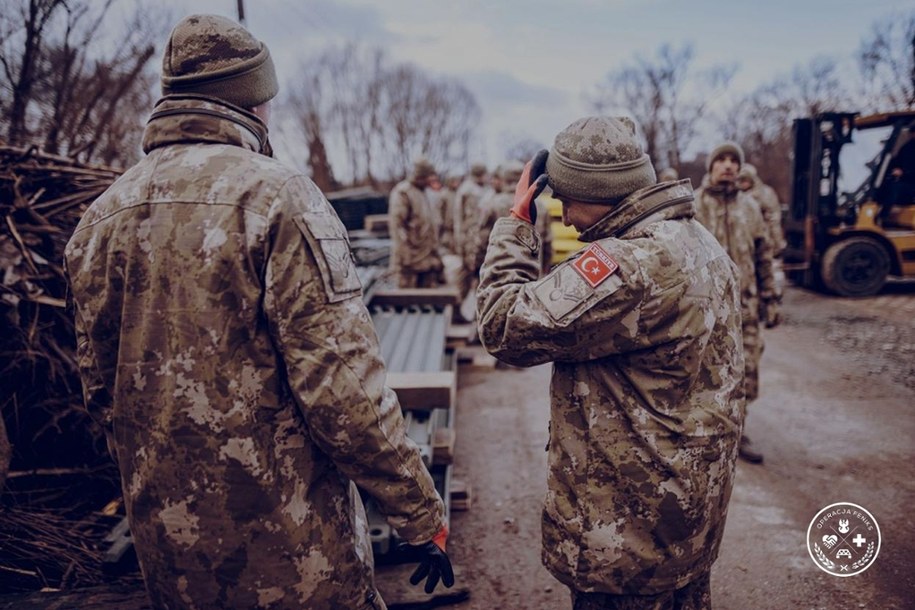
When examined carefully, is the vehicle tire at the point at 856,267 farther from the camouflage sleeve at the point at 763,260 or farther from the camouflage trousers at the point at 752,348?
the camouflage trousers at the point at 752,348

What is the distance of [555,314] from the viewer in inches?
71.8

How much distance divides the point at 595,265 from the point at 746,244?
10.9 ft

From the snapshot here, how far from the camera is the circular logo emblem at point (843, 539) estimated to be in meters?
3.38

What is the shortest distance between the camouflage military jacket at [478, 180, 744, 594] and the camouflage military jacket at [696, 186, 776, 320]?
2.80m

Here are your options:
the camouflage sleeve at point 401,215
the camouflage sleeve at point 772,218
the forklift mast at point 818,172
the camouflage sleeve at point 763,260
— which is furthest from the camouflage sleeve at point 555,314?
the forklift mast at point 818,172

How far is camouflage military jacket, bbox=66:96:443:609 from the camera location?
157cm

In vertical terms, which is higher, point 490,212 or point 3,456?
point 490,212

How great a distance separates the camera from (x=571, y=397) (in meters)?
2.03

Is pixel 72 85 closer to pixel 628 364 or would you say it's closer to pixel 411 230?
pixel 411 230

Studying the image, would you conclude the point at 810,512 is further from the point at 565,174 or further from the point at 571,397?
the point at 565,174

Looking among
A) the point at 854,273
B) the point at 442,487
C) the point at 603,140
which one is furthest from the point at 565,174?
the point at 854,273

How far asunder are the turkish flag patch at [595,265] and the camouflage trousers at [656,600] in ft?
3.27

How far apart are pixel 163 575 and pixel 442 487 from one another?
219 centimetres

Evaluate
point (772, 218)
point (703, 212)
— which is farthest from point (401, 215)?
point (772, 218)
